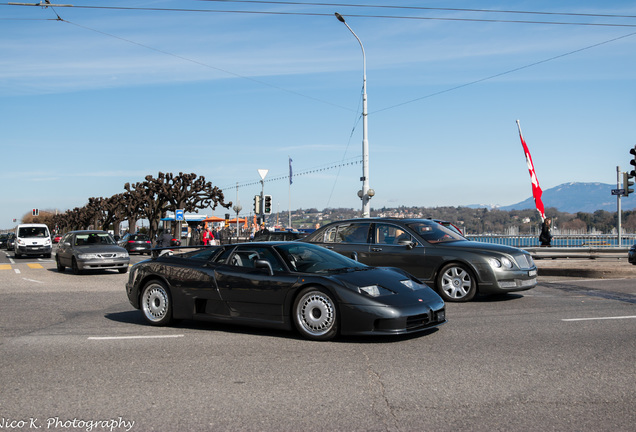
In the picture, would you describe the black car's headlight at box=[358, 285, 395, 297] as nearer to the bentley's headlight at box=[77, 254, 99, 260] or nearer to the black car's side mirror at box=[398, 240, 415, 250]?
the black car's side mirror at box=[398, 240, 415, 250]

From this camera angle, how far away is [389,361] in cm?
614

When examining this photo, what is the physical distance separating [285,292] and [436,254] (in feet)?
14.9

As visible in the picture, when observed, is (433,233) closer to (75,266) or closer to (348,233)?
(348,233)

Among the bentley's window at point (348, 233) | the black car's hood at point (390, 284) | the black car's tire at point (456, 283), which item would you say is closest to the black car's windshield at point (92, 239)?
the bentley's window at point (348, 233)

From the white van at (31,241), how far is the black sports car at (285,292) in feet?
87.6

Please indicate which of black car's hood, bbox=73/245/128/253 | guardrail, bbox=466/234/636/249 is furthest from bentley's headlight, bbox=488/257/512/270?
guardrail, bbox=466/234/636/249

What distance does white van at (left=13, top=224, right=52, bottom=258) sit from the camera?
107 ft

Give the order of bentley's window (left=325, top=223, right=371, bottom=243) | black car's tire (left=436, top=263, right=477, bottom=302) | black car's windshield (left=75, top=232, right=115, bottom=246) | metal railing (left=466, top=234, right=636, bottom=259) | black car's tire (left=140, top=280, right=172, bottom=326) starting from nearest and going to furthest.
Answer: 1. black car's tire (left=140, top=280, right=172, bottom=326)
2. black car's tire (left=436, top=263, right=477, bottom=302)
3. bentley's window (left=325, top=223, right=371, bottom=243)
4. black car's windshield (left=75, top=232, right=115, bottom=246)
5. metal railing (left=466, top=234, right=636, bottom=259)

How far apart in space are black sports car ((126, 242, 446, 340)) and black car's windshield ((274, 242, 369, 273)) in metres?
0.01

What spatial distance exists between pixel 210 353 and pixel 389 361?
1930mm

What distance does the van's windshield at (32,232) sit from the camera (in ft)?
108

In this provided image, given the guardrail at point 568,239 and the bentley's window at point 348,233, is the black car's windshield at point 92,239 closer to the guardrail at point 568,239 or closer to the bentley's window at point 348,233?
the bentley's window at point 348,233

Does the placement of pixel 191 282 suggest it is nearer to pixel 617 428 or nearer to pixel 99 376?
pixel 99 376

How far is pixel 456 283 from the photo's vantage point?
10.9 meters
